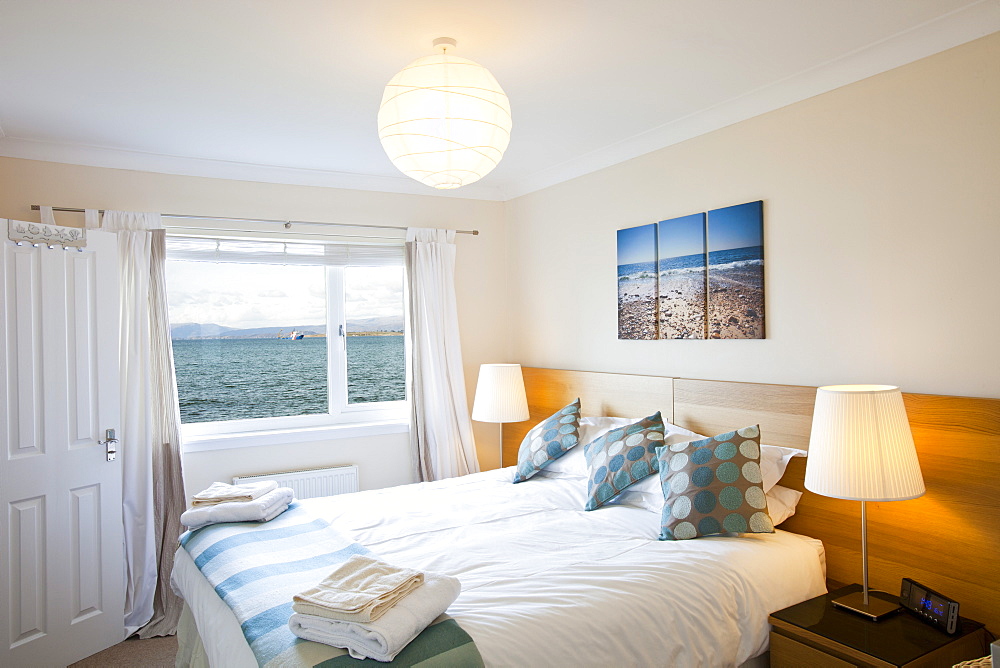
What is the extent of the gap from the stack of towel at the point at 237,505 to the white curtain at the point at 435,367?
1491 millimetres

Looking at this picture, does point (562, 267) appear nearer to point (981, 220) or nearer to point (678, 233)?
point (678, 233)

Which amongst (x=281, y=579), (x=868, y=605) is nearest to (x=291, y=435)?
(x=281, y=579)

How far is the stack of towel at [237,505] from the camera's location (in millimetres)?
2775

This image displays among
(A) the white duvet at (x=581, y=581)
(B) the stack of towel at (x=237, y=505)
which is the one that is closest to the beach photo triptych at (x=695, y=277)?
(A) the white duvet at (x=581, y=581)

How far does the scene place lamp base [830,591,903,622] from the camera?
220 cm

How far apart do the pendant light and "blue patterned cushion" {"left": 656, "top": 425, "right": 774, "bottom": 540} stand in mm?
1489

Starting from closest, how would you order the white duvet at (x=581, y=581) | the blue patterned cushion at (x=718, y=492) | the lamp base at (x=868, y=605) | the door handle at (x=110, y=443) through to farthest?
the white duvet at (x=581, y=581)
the lamp base at (x=868, y=605)
the blue patterned cushion at (x=718, y=492)
the door handle at (x=110, y=443)

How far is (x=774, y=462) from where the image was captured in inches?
108

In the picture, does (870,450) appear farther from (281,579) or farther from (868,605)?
(281,579)

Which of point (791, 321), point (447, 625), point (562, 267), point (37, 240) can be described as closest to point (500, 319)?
point (562, 267)

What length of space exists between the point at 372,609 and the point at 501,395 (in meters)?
2.57

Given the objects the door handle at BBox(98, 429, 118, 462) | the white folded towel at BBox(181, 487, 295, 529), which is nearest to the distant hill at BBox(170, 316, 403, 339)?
the door handle at BBox(98, 429, 118, 462)

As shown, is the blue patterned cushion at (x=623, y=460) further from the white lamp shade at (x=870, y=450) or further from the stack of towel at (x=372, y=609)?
the stack of towel at (x=372, y=609)

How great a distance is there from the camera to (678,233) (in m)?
3.44
